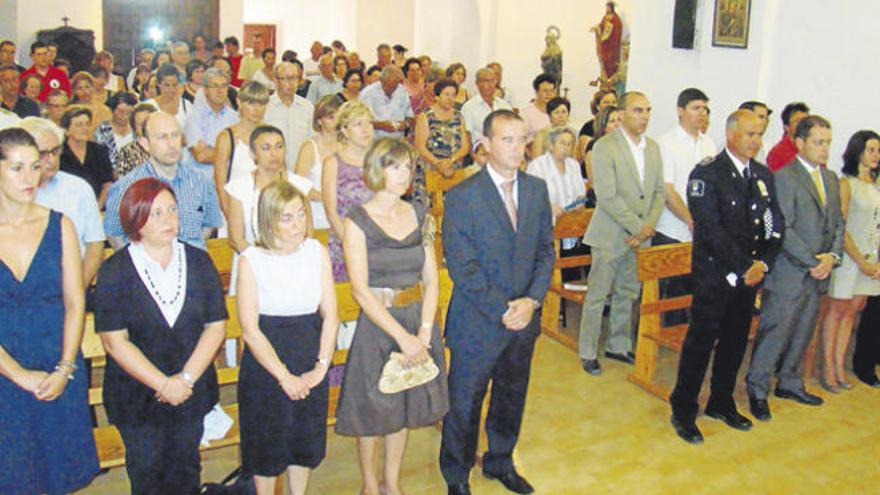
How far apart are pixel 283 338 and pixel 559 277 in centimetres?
309

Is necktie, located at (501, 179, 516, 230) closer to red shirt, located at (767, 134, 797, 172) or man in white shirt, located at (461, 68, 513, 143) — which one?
red shirt, located at (767, 134, 797, 172)

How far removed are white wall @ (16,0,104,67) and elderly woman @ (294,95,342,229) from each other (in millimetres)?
10256

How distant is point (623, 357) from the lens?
584cm

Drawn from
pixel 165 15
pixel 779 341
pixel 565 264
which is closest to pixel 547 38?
pixel 165 15

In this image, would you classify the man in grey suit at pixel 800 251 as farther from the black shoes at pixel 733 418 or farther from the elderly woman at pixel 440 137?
the elderly woman at pixel 440 137

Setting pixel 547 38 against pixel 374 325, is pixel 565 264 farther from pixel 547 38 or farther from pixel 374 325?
pixel 547 38

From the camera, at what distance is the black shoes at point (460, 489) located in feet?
13.2

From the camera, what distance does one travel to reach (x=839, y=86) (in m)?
6.79

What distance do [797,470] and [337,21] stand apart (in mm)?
16344

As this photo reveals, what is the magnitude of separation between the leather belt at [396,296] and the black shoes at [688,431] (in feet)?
6.12

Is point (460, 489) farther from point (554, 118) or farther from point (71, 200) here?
point (554, 118)

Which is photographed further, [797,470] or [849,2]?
[849,2]

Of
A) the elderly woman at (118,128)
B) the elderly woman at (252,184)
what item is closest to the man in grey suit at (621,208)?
the elderly woman at (252,184)

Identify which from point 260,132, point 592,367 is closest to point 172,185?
point 260,132
